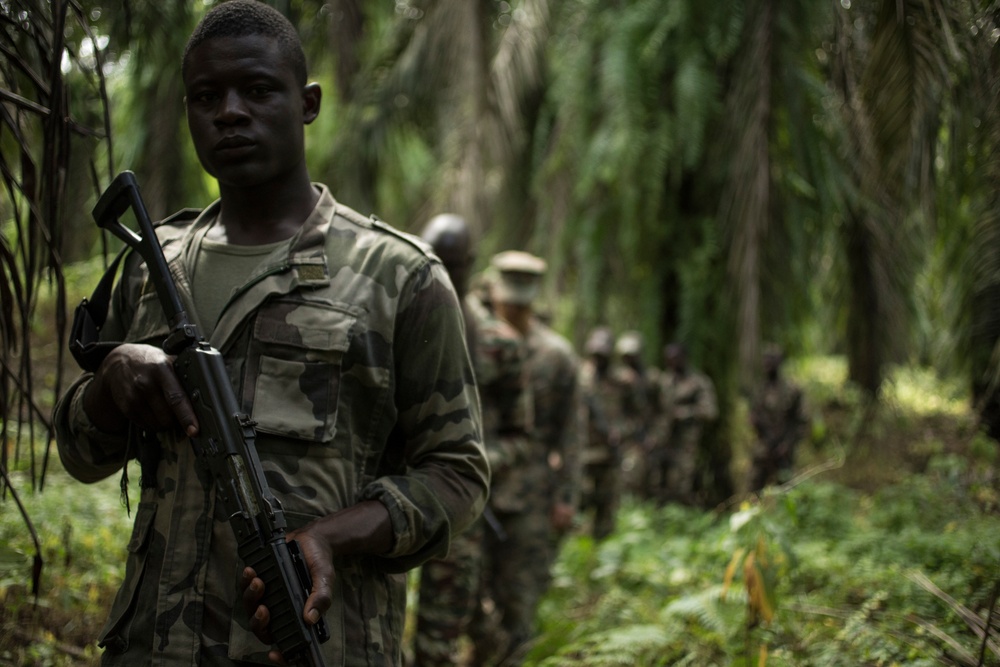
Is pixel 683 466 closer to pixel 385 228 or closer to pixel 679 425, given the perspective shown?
pixel 679 425

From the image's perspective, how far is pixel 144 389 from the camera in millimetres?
1727

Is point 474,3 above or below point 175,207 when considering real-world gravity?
above

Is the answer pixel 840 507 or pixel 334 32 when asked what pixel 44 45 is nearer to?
pixel 334 32

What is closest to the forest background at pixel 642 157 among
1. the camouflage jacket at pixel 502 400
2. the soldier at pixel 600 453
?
the soldier at pixel 600 453

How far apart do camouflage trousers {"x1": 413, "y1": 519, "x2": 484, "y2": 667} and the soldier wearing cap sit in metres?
0.66

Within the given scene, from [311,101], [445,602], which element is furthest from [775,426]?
[311,101]

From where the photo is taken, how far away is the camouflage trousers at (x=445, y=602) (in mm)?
4184

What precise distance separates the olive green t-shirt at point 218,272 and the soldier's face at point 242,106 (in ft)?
0.47

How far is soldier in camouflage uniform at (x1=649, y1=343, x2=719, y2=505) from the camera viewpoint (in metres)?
9.71

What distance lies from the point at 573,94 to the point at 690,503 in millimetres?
5111

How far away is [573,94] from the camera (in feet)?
27.6

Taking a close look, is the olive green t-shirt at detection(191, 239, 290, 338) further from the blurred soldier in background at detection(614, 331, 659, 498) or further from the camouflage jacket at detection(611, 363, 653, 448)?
the camouflage jacket at detection(611, 363, 653, 448)

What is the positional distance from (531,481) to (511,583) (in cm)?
60

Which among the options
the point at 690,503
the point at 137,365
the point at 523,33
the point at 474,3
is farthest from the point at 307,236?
the point at 690,503
